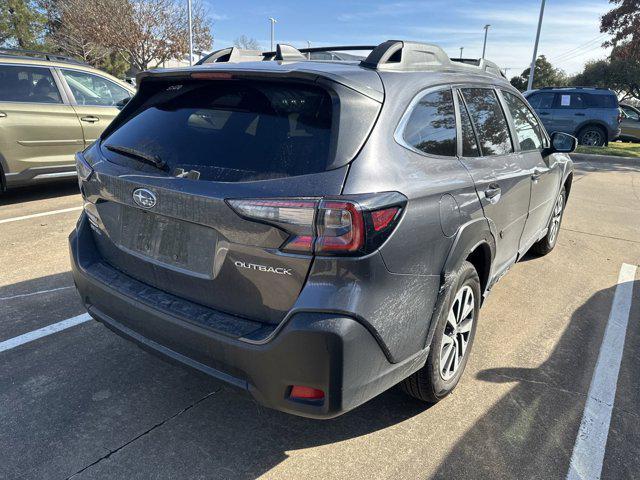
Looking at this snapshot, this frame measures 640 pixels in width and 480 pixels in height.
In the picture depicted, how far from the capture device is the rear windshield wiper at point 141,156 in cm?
221

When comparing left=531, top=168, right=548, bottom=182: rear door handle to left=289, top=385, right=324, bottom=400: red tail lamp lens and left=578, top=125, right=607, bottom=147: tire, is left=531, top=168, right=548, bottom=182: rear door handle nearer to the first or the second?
left=289, top=385, right=324, bottom=400: red tail lamp lens

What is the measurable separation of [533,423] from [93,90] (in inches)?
287

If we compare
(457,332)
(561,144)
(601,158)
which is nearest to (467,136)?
(457,332)

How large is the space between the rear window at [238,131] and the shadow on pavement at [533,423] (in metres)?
1.59

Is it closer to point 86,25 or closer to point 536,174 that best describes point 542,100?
point 536,174

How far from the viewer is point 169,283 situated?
7.22 feet

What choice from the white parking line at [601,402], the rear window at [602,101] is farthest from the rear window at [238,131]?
the rear window at [602,101]

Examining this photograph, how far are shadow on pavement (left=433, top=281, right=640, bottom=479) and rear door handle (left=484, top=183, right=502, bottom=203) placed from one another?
3.58 feet

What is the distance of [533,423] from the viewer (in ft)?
8.46

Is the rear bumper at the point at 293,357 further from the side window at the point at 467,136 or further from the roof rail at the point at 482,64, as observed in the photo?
the roof rail at the point at 482,64

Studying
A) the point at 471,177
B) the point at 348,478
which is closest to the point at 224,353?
the point at 348,478

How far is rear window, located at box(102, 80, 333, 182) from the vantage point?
1966mm

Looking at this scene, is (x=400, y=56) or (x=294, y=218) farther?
(x=400, y=56)

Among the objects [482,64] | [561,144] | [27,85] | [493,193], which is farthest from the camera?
[27,85]
